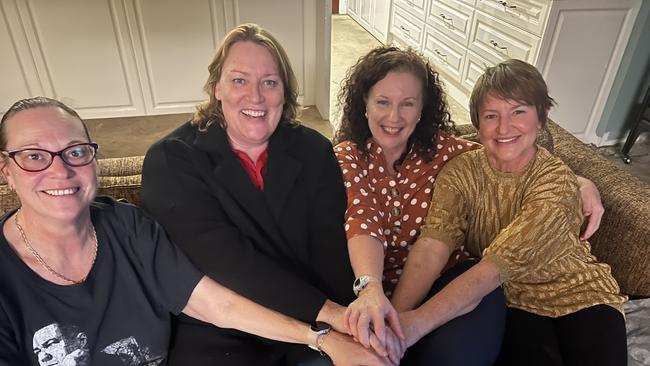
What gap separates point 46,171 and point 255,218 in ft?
1.57

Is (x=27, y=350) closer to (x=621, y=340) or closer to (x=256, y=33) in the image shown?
(x=256, y=33)

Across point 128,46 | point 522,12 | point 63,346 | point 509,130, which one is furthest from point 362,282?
point 128,46

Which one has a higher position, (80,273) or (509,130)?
(509,130)

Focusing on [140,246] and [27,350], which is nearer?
[27,350]

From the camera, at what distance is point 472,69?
3.61m

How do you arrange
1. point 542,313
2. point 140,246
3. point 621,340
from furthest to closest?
point 542,313 → point 621,340 → point 140,246

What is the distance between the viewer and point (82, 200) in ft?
3.11

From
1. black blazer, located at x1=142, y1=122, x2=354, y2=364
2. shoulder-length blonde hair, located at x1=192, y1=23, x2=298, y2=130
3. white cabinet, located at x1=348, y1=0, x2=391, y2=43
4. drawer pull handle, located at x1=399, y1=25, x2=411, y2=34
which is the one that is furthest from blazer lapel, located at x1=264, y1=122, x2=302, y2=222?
white cabinet, located at x1=348, y1=0, x2=391, y2=43

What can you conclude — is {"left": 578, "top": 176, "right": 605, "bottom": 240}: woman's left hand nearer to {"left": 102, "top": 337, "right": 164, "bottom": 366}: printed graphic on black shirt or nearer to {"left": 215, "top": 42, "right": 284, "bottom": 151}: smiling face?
{"left": 215, "top": 42, "right": 284, "bottom": 151}: smiling face

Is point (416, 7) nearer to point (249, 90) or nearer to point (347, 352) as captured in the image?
point (249, 90)

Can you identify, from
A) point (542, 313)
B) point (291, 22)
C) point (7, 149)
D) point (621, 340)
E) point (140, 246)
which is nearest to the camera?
point (7, 149)

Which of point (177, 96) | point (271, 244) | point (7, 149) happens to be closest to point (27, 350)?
point (7, 149)

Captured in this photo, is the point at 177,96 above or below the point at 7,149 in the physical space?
below

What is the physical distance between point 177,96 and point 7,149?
269 cm
